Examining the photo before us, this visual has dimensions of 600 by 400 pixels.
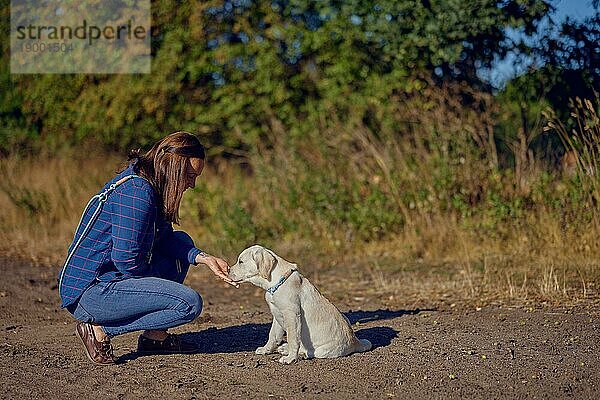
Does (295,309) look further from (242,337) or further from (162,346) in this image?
(242,337)

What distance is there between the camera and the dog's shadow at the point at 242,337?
594 centimetres

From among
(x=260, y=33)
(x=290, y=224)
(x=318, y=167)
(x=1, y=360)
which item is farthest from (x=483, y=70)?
(x=1, y=360)

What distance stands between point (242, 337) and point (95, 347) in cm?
128

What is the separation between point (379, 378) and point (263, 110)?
9.91 m

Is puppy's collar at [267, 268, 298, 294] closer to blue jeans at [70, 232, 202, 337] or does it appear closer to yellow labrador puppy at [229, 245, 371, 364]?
yellow labrador puppy at [229, 245, 371, 364]

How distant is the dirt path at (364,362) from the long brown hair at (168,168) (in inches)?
42.9

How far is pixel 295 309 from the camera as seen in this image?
530cm

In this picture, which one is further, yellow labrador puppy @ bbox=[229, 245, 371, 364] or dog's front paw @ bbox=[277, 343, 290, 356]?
dog's front paw @ bbox=[277, 343, 290, 356]

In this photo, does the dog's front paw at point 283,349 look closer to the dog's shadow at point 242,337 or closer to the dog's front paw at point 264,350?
the dog's front paw at point 264,350

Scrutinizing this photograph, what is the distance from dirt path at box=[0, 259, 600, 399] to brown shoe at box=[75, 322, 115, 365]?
66 millimetres

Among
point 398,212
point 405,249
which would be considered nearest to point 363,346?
point 405,249

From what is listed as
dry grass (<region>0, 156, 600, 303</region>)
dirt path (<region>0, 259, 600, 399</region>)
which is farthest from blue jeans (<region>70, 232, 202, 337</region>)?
dry grass (<region>0, 156, 600, 303</region>)

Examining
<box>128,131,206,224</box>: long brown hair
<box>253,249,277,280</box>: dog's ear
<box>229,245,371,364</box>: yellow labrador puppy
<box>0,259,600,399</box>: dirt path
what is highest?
<box>128,131,206,224</box>: long brown hair

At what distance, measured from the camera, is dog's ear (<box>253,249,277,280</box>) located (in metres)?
5.29
